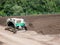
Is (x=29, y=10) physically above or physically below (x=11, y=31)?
below

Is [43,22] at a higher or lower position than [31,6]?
higher

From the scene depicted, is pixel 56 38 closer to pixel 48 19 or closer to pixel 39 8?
pixel 48 19

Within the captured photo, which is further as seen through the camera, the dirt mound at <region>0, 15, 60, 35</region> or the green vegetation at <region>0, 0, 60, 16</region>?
the green vegetation at <region>0, 0, 60, 16</region>

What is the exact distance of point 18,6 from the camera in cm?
3869

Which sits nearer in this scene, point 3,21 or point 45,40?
point 45,40

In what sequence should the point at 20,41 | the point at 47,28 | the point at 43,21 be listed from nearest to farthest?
the point at 20,41, the point at 47,28, the point at 43,21

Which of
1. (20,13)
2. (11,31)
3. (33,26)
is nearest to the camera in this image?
(11,31)

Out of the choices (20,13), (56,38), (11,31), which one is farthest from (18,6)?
(56,38)

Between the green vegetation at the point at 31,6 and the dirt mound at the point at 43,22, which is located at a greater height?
the dirt mound at the point at 43,22

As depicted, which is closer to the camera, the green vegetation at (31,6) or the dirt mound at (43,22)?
the dirt mound at (43,22)

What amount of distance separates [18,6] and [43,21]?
9743mm

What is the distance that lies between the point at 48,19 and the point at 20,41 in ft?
45.8

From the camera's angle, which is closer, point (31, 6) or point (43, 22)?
point (43, 22)

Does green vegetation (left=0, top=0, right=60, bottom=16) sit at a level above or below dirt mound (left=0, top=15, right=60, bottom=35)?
below
